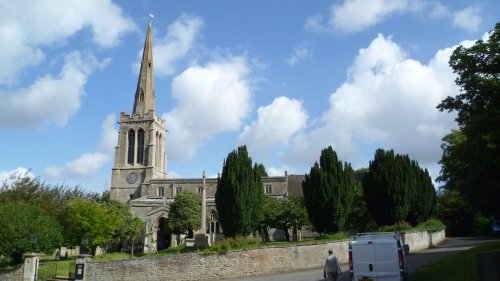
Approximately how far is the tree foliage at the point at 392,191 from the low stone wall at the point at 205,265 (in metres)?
13.0

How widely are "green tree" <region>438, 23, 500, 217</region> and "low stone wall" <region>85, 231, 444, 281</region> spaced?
31.2 ft

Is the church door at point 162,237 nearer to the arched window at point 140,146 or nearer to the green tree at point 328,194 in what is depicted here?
the arched window at point 140,146

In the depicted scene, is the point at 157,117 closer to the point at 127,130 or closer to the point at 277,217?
the point at 127,130

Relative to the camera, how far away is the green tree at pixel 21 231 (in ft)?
84.7

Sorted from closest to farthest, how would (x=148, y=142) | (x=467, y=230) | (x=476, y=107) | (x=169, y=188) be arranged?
(x=476, y=107)
(x=467, y=230)
(x=169, y=188)
(x=148, y=142)

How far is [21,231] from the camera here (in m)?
26.2

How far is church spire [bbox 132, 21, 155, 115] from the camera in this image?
242 feet

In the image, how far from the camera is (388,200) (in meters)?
34.1

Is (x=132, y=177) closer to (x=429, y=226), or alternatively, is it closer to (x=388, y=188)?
(x=388, y=188)

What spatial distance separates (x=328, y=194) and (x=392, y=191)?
688 cm

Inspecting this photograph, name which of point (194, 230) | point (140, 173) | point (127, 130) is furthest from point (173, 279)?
point (127, 130)

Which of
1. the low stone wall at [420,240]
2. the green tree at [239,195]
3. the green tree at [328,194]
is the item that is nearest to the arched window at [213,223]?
the green tree at [239,195]

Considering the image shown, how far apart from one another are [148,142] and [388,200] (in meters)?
47.4

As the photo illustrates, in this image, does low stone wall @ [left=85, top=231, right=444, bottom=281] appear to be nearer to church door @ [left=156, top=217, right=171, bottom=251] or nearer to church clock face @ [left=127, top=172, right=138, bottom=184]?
church door @ [left=156, top=217, right=171, bottom=251]
